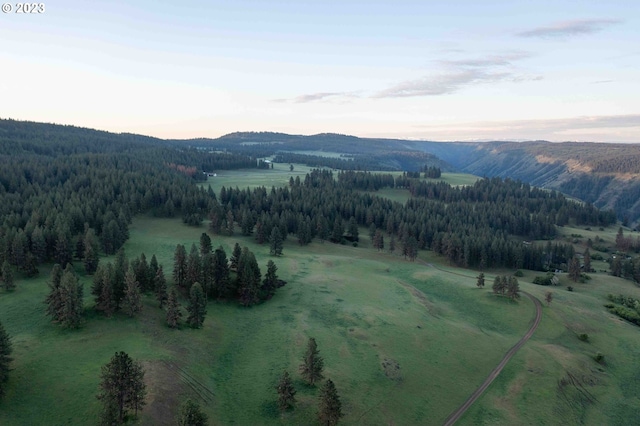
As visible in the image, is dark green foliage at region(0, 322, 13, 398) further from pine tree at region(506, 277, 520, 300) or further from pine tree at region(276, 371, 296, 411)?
pine tree at region(506, 277, 520, 300)

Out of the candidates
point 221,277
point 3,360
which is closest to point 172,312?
point 221,277

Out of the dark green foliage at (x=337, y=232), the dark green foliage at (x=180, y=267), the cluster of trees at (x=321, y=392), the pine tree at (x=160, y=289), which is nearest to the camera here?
the cluster of trees at (x=321, y=392)

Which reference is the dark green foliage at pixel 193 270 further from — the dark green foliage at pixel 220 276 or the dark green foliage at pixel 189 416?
the dark green foliage at pixel 189 416

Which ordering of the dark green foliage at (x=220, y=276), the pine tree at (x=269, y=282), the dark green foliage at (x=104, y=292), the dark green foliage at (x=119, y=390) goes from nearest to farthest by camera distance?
the dark green foliage at (x=119, y=390) < the dark green foliage at (x=104, y=292) < the dark green foliage at (x=220, y=276) < the pine tree at (x=269, y=282)

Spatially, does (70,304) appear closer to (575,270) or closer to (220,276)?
(220,276)

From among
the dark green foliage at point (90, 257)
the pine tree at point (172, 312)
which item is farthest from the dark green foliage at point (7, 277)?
the pine tree at point (172, 312)
